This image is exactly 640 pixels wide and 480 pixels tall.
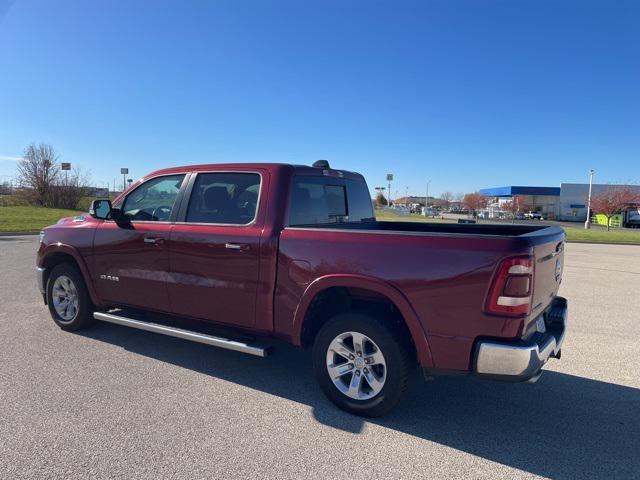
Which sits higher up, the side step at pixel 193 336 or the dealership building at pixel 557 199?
the dealership building at pixel 557 199

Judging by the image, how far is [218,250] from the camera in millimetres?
4191

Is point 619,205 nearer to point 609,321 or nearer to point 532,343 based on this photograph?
point 609,321

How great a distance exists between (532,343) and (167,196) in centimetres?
365

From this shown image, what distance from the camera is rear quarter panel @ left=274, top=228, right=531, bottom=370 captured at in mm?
3047

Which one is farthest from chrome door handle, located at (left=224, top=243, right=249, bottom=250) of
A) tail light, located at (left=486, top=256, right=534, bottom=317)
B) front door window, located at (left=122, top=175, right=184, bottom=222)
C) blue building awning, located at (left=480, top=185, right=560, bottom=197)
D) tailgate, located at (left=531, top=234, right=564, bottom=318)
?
blue building awning, located at (left=480, top=185, right=560, bottom=197)

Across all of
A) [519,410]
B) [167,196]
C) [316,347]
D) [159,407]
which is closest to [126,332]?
[167,196]

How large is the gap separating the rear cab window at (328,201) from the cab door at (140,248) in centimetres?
131

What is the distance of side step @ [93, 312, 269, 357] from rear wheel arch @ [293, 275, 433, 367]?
375mm

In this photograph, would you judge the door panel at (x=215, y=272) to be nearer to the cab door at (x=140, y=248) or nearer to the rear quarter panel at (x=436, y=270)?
the cab door at (x=140, y=248)

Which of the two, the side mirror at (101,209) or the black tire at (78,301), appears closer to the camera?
the side mirror at (101,209)

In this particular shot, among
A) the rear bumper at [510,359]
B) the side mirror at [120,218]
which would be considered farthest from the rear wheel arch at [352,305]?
the side mirror at [120,218]

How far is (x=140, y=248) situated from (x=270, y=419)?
230cm

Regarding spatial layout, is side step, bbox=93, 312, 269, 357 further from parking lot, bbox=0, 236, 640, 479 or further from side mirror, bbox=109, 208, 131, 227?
side mirror, bbox=109, 208, 131, 227

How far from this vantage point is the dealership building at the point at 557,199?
73375mm
